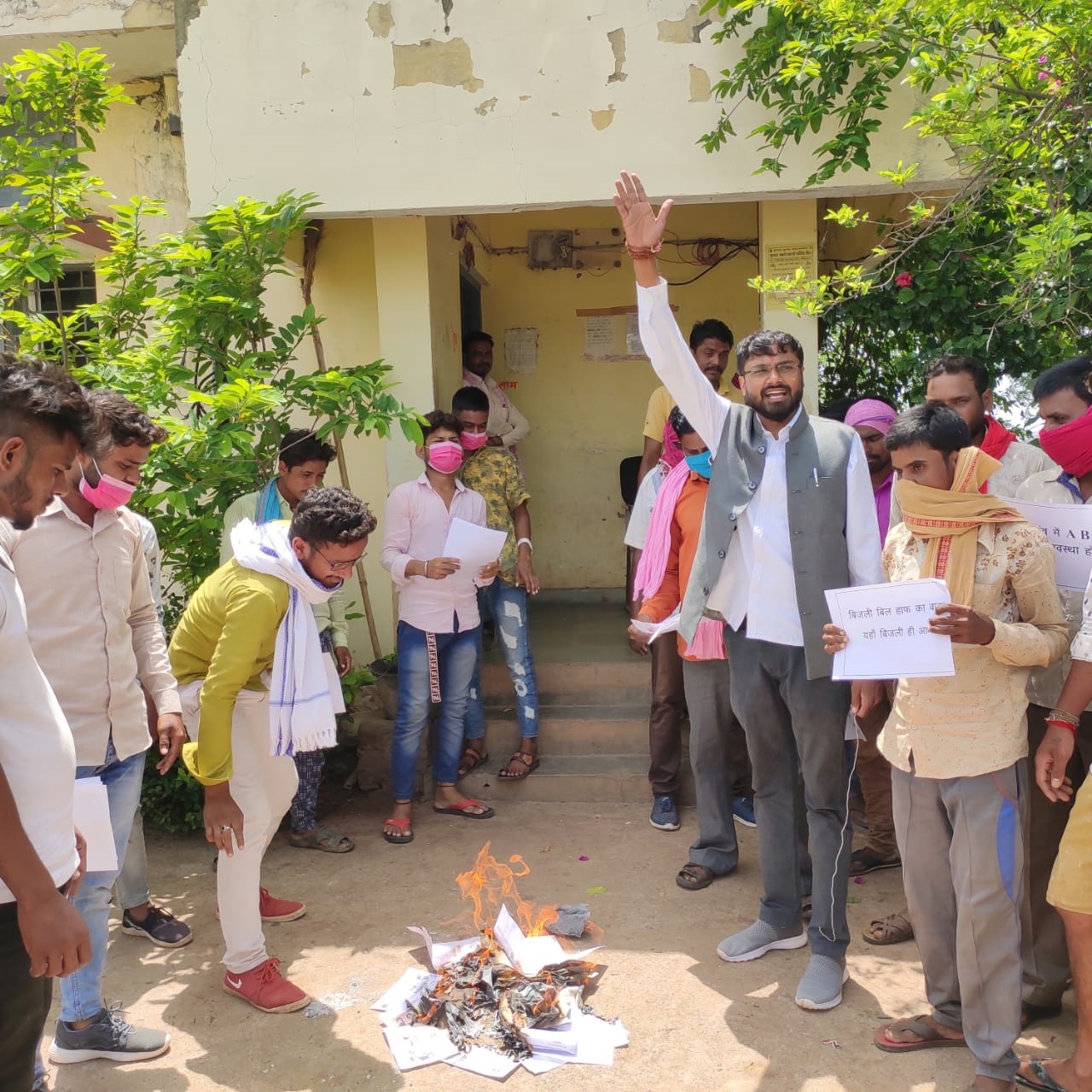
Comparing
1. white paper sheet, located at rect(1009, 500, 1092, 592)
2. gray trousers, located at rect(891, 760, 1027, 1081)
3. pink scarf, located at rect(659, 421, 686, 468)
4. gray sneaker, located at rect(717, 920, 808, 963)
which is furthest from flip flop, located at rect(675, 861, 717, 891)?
white paper sheet, located at rect(1009, 500, 1092, 592)

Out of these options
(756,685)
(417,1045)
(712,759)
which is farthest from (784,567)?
(417,1045)

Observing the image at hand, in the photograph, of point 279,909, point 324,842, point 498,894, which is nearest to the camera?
point 279,909

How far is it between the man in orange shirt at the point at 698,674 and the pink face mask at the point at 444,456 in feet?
4.28

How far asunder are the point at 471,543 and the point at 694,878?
195 cm

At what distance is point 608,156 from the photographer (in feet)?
18.1

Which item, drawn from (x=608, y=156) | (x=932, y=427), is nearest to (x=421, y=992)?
(x=932, y=427)

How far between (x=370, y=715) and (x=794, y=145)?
405cm

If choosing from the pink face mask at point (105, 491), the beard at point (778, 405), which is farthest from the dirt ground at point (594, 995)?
the beard at point (778, 405)

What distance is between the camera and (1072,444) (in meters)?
3.24

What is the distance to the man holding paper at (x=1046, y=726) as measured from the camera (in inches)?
127

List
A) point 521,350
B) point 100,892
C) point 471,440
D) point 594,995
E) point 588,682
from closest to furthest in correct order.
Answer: point 100,892
point 594,995
point 471,440
point 588,682
point 521,350

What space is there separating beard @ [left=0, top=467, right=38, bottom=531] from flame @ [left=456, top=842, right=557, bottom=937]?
104 inches

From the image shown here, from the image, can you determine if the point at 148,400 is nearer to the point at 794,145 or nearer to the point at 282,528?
the point at 282,528

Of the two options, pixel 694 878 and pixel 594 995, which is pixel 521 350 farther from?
pixel 594 995
